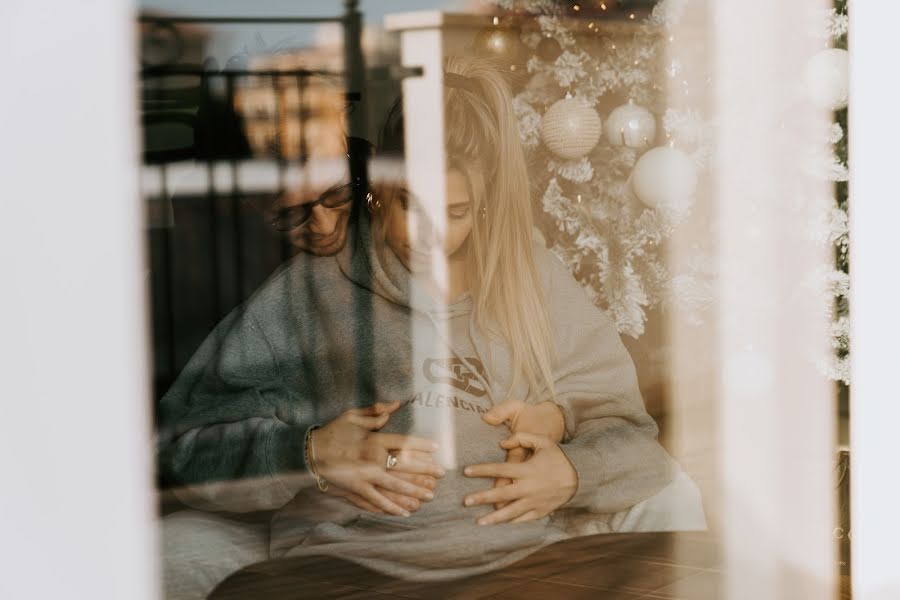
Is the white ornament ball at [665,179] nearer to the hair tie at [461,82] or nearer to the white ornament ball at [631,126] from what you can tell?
the white ornament ball at [631,126]

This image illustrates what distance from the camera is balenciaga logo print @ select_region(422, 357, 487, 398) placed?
253cm

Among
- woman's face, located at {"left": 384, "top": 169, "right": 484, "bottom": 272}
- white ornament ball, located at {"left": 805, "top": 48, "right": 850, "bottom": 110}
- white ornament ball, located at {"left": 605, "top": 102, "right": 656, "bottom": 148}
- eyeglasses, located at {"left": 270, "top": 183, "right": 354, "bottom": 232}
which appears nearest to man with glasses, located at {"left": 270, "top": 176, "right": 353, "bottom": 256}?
eyeglasses, located at {"left": 270, "top": 183, "right": 354, "bottom": 232}

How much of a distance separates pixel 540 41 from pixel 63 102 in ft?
5.97

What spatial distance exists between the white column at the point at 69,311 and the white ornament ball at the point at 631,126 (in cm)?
185

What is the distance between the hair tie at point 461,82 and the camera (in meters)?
2.58

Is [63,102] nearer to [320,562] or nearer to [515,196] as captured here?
[320,562]

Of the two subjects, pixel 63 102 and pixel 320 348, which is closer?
pixel 63 102

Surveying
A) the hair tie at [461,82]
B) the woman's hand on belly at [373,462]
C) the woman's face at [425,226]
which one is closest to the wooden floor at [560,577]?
the woman's hand on belly at [373,462]

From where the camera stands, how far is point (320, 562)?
7.73 ft

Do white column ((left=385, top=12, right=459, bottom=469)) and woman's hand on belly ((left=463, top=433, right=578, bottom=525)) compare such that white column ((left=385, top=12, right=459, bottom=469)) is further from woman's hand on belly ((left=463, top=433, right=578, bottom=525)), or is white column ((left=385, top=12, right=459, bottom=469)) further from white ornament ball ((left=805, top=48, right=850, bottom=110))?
white ornament ball ((left=805, top=48, right=850, bottom=110))

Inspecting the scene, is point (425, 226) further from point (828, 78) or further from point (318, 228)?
point (828, 78)

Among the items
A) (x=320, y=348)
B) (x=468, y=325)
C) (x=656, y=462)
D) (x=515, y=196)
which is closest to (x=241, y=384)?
(x=320, y=348)

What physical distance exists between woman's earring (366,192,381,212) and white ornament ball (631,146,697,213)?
2.54 ft

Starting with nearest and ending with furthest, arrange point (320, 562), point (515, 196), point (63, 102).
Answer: point (63, 102)
point (320, 562)
point (515, 196)
